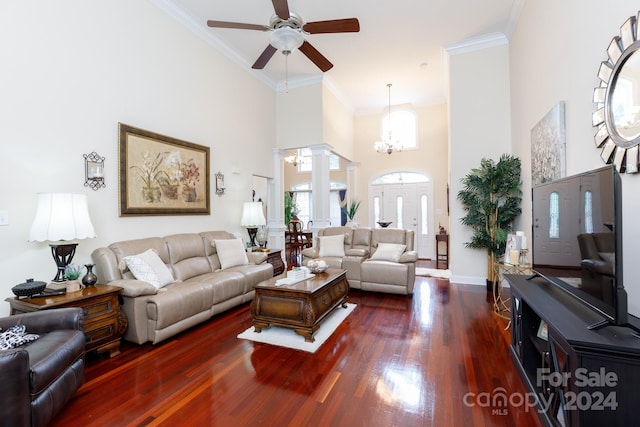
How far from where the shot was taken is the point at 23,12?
2.65 m

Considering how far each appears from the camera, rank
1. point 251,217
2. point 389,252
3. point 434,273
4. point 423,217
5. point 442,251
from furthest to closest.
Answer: point 423,217, point 442,251, point 434,273, point 251,217, point 389,252

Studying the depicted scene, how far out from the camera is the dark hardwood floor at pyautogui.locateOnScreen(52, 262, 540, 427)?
187cm

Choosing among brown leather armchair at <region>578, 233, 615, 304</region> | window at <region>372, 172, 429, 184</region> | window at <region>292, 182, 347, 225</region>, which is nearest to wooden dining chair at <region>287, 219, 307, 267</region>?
window at <region>292, 182, 347, 225</region>

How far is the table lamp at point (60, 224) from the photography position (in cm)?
251

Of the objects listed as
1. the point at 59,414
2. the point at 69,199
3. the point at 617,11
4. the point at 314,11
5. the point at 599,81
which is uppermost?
the point at 314,11

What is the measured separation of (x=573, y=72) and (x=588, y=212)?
1.70m

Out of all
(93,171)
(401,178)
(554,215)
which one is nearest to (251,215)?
(93,171)

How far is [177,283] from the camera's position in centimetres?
343

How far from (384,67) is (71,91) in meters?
5.24

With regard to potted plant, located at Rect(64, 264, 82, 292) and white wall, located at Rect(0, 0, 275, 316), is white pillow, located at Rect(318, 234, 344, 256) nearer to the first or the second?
white wall, located at Rect(0, 0, 275, 316)

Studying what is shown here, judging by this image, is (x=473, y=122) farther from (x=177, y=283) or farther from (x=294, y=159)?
(x=177, y=283)

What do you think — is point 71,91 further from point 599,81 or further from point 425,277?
point 425,277

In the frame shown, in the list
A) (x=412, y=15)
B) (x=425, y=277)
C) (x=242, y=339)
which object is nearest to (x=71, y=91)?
(x=242, y=339)

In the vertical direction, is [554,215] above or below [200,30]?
below
